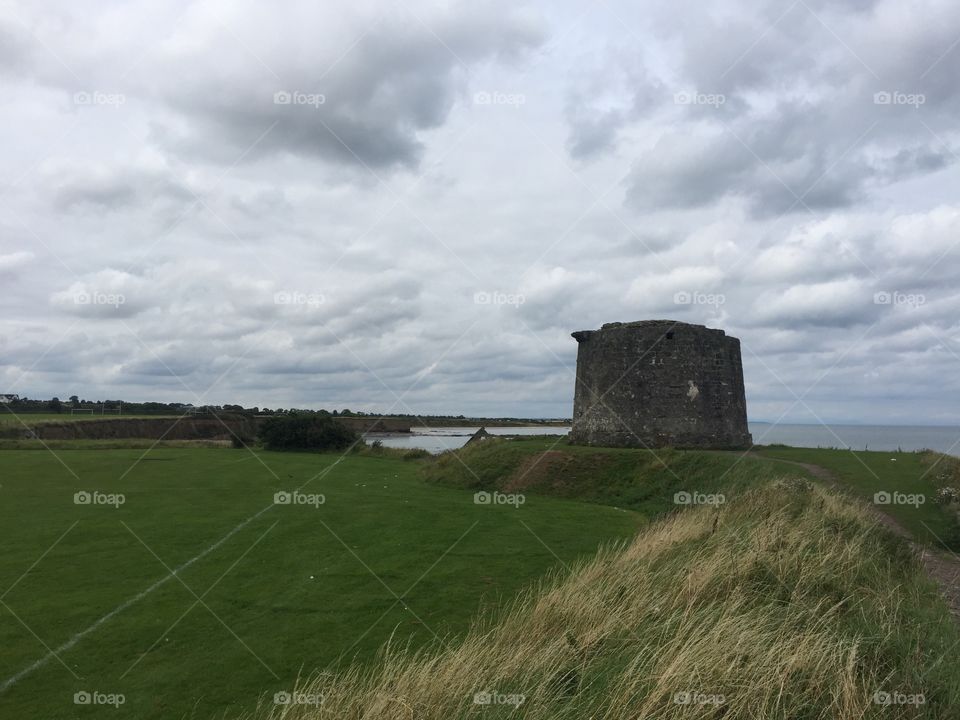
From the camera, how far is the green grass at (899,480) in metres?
12.4

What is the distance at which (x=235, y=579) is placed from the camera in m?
10.2

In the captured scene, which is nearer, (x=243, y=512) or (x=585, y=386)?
(x=243, y=512)

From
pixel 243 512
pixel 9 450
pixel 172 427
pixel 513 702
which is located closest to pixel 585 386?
pixel 243 512

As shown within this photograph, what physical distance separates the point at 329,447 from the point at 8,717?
3333cm

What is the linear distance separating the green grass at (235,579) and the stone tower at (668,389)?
7.15m

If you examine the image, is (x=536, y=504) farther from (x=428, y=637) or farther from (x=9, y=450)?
(x=9, y=450)

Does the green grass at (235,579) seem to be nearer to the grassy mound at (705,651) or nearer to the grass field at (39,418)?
the grassy mound at (705,651)

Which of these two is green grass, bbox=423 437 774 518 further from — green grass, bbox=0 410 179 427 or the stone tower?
green grass, bbox=0 410 179 427

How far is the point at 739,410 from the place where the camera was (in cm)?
2595

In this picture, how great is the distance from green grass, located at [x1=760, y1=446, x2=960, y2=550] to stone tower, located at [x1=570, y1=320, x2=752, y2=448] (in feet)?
7.16

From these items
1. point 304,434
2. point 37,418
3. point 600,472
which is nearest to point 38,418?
point 37,418

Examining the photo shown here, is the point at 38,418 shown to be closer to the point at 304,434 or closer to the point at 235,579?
the point at 304,434

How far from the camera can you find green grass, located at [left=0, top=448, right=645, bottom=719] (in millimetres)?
6918

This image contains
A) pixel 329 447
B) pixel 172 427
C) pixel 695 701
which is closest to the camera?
pixel 695 701
